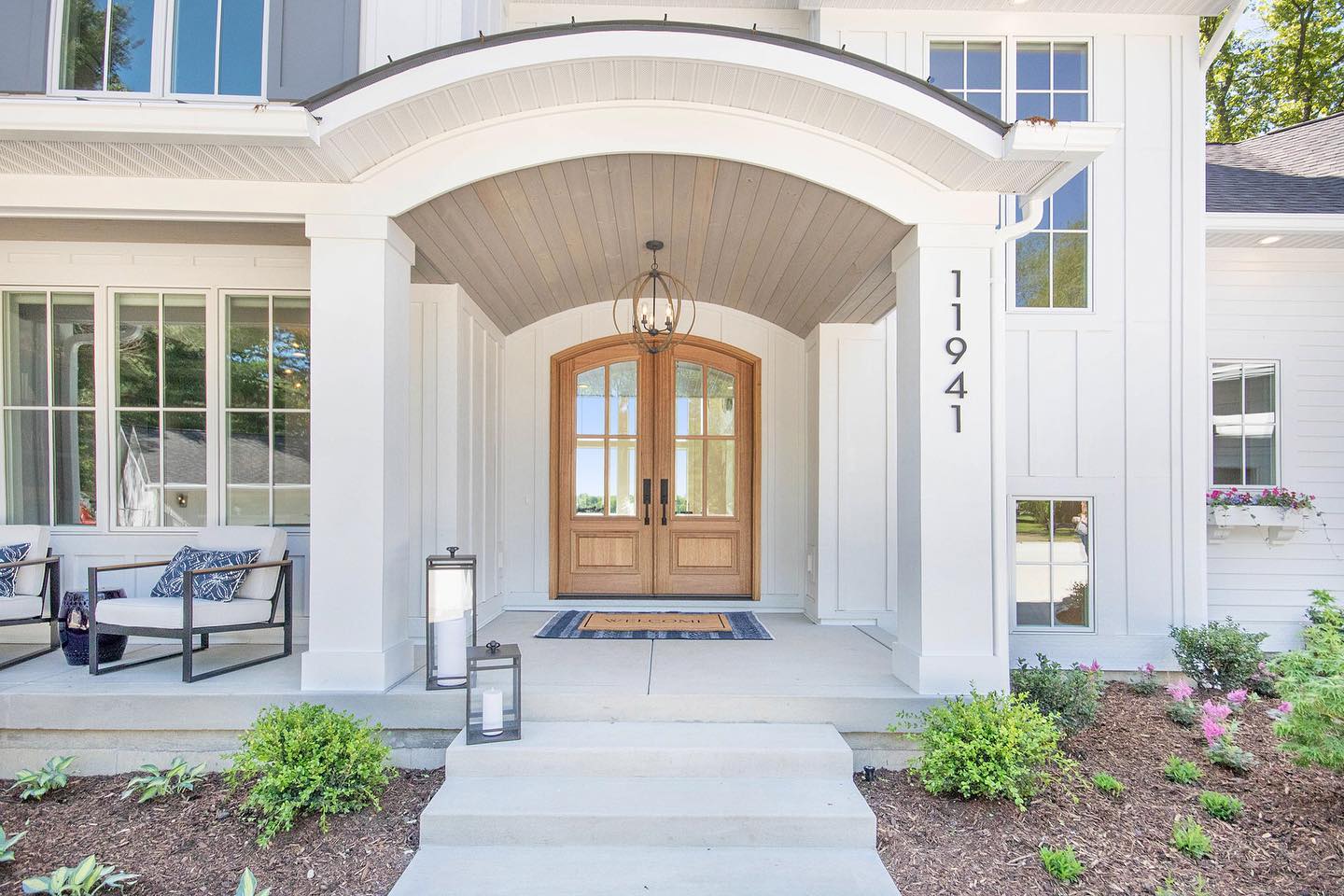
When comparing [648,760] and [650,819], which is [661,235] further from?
[650,819]

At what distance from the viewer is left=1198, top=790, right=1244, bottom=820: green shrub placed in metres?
2.98

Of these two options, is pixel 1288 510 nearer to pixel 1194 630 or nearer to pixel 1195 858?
pixel 1194 630

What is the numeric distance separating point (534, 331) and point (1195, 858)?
5.19 meters

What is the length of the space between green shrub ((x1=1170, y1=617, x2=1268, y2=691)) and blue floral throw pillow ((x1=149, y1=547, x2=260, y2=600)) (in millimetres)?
5749

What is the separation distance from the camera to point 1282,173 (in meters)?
6.00

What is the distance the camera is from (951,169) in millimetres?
3361

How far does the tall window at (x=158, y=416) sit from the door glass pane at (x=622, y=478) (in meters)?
2.88

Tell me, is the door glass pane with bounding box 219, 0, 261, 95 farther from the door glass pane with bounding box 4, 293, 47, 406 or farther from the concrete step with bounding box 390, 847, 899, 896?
the concrete step with bounding box 390, 847, 899, 896

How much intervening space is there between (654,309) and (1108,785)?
345cm

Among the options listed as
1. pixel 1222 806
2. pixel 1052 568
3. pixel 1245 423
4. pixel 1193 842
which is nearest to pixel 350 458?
pixel 1193 842

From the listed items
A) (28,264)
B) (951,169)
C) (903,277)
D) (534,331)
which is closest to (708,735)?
(903,277)

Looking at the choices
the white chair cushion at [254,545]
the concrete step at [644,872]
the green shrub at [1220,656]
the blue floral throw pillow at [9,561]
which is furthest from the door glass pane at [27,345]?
the green shrub at [1220,656]

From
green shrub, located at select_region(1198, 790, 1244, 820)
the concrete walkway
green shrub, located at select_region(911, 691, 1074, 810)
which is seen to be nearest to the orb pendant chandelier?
the concrete walkway

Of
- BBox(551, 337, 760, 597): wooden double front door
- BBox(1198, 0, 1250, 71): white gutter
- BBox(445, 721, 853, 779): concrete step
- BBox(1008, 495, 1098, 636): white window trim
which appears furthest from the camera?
BBox(551, 337, 760, 597): wooden double front door
